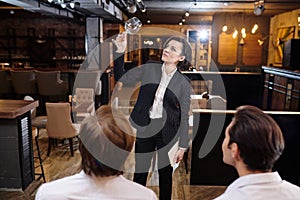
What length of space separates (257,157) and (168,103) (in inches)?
54.6

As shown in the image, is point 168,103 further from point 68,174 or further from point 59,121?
point 59,121

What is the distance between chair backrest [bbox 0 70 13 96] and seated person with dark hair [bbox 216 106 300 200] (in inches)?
252

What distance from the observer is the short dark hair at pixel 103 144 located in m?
1.15

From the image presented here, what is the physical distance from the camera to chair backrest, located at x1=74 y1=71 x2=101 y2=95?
7008 mm

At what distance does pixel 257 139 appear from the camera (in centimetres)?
113

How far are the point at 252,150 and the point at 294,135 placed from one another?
8.26 ft

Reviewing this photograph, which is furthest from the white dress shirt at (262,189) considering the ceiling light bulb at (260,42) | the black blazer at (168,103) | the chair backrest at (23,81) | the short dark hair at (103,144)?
the ceiling light bulb at (260,42)

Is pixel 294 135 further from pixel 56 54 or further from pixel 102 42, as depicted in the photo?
pixel 56 54

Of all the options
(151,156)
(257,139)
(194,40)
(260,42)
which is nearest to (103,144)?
(257,139)

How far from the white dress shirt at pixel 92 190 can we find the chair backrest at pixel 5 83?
609 centimetres

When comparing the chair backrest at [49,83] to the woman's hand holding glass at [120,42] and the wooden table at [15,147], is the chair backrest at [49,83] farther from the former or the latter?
the woman's hand holding glass at [120,42]

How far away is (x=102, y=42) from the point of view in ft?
36.7

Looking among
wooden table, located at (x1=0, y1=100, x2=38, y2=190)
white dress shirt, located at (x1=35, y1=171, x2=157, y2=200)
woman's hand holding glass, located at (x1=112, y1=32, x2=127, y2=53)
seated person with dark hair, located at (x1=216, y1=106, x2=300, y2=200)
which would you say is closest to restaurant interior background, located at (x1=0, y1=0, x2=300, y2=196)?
wooden table, located at (x1=0, y1=100, x2=38, y2=190)

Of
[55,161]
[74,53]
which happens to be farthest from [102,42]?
[55,161]
